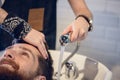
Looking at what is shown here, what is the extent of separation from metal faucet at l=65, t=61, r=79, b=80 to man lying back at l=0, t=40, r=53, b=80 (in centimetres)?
12

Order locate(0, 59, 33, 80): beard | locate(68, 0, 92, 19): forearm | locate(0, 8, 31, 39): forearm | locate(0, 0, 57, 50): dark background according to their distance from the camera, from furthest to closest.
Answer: locate(0, 0, 57, 50): dark background, locate(68, 0, 92, 19): forearm, locate(0, 8, 31, 39): forearm, locate(0, 59, 33, 80): beard

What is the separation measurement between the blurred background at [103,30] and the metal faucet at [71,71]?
39cm

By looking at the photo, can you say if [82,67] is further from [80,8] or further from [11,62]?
[11,62]

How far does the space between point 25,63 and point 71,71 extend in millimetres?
279

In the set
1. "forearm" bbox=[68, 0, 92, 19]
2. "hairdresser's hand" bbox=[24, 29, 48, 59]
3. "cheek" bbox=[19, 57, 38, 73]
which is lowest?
"cheek" bbox=[19, 57, 38, 73]

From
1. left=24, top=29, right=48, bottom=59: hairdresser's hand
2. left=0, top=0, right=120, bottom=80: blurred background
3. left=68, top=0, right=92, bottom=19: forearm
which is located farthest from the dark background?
left=24, top=29, right=48, bottom=59: hairdresser's hand

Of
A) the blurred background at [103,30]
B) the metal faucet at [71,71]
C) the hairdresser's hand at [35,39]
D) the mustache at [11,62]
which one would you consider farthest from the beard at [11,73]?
the blurred background at [103,30]

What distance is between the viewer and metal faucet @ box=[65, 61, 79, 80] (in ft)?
4.29

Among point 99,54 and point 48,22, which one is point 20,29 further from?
point 99,54

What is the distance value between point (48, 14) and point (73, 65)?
0.43m

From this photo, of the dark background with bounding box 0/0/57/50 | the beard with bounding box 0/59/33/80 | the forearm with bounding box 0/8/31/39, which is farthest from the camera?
the dark background with bounding box 0/0/57/50

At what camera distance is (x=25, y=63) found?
114 cm

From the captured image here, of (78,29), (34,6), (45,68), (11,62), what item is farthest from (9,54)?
(34,6)

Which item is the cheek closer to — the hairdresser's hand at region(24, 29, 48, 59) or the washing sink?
the hairdresser's hand at region(24, 29, 48, 59)
